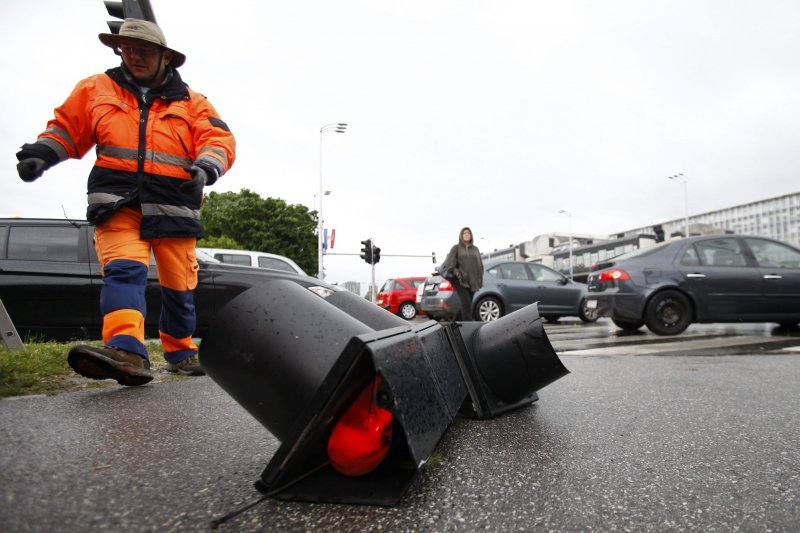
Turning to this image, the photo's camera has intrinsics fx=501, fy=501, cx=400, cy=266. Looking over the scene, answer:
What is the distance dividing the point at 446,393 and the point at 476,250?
270 inches

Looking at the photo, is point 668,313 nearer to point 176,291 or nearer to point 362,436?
point 176,291

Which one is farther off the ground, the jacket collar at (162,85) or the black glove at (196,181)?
the jacket collar at (162,85)

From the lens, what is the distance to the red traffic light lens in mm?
1207

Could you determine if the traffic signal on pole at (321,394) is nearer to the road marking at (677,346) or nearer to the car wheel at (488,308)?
the road marking at (677,346)

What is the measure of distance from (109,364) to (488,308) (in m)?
9.26

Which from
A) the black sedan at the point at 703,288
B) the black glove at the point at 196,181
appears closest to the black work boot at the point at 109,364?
the black glove at the point at 196,181

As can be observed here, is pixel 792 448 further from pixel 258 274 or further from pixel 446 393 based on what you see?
pixel 258 274

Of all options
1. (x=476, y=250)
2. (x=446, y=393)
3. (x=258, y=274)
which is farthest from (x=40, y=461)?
(x=476, y=250)

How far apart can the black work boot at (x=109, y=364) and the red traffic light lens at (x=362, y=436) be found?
5.59 ft

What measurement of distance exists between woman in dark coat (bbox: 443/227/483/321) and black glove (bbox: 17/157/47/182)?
608 centimetres

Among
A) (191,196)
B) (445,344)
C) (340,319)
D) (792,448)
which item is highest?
(191,196)

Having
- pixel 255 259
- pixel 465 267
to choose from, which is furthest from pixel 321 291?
pixel 255 259

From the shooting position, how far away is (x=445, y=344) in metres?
1.87

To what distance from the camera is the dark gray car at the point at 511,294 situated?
10945mm
